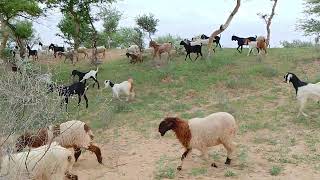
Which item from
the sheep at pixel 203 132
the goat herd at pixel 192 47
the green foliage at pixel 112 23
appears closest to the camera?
the sheep at pixel 203 132

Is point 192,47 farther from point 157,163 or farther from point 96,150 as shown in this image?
point 96,150

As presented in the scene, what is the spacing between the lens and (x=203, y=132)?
376 inches

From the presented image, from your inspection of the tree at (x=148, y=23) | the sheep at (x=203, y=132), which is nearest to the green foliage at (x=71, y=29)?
the tree at (x=148, y=23)

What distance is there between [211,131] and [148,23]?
17124 mm

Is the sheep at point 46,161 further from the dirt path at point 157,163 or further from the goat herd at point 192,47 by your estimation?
the goat herd at point 192,47

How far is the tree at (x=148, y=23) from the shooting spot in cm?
2608

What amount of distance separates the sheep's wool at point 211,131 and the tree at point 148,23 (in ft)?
55.3

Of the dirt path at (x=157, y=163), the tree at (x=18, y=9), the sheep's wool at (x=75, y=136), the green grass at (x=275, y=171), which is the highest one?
the tree at (x=18, y=9)

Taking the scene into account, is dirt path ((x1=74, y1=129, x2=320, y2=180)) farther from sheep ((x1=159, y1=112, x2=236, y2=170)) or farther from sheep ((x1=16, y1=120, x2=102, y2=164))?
sheep ((x1=16, y1=120, x2=102, y2=164))

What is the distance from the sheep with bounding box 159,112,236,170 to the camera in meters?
9.56

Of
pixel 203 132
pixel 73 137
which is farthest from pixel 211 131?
pixel 73 137

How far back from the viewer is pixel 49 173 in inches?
302

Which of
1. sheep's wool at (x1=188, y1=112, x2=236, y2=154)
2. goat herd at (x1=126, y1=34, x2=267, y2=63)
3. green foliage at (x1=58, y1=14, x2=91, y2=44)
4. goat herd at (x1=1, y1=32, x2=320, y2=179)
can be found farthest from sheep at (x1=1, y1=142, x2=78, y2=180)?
green foliage at (x1=58, y1=14, x2=91, y2=44)

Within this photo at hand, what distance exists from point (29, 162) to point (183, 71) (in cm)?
1180
